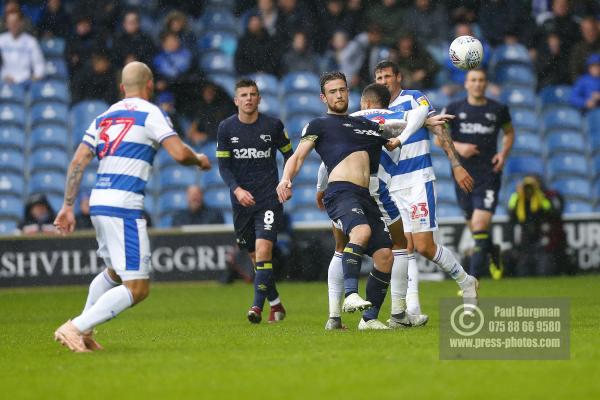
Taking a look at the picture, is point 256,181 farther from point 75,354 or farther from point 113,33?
point 113,33

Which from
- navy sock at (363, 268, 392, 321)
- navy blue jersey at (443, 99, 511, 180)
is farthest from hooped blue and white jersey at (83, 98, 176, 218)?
navy blue jersey at (443, 99, 511, 180)

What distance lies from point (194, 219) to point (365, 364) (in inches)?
455

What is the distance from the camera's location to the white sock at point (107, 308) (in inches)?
340

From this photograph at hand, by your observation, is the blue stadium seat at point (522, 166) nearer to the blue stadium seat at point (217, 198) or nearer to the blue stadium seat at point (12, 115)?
the blue stadium seat at point (217, 198)

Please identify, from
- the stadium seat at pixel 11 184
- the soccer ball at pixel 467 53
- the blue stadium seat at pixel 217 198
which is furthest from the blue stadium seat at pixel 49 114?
the soccer ball at pixel 467 53

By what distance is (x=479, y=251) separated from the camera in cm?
1378

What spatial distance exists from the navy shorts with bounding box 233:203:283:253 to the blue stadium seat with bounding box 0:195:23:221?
853cm

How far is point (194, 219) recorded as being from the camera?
1895 cm

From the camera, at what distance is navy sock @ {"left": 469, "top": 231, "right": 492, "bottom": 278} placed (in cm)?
1351

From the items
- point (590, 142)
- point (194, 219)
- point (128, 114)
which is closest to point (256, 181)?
point (128, 114)

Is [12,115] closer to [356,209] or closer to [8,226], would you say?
[8,226]

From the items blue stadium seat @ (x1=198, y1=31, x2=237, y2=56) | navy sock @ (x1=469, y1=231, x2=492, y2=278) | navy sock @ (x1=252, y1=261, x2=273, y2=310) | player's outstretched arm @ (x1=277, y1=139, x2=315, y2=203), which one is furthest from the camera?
blue stadium seat @ (x1=198, y1=31, x2=237, y2=56)

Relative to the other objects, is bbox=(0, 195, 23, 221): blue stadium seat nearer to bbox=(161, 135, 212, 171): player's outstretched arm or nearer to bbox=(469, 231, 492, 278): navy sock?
bbox=(469, 231, 492, 278): navy sock

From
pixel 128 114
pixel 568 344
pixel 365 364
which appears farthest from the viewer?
pixel 128 114
